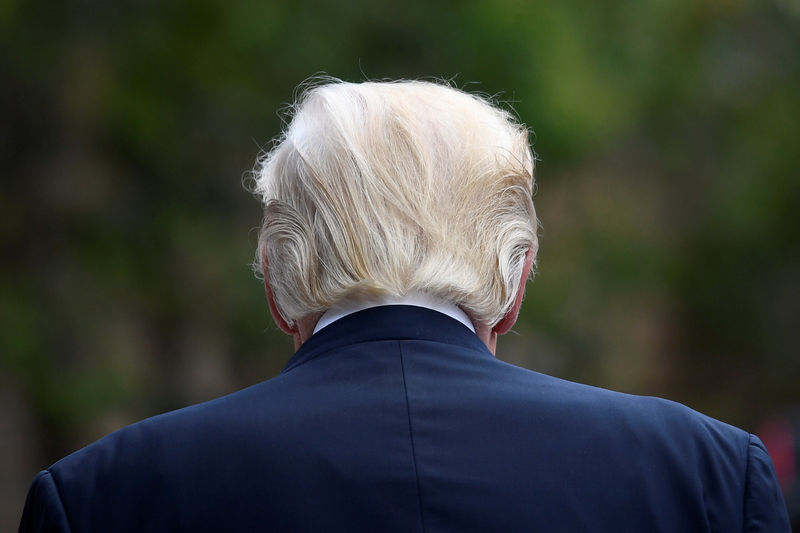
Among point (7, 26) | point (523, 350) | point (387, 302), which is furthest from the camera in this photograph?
point (523, 350)

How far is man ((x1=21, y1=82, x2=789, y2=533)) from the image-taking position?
1.32 meters

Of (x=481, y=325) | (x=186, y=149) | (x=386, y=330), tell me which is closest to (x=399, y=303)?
(x=386, y=330)

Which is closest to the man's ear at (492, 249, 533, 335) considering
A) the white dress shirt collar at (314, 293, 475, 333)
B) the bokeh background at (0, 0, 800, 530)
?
the white dress shirt collar at (314, 293, 475, 333)

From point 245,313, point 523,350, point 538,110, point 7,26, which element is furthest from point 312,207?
point 523,350

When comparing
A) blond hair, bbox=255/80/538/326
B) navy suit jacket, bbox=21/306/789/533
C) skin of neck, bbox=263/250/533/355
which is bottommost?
navy suit jacket, bbox=21/306/789/533

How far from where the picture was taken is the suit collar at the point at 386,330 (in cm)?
145

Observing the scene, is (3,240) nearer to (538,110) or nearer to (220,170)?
(220,170)

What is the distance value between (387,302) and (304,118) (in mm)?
325

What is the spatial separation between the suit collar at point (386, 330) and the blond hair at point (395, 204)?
3 centimetres

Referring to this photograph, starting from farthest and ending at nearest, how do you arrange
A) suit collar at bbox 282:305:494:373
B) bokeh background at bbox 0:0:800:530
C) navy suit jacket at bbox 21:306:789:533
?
bokeh background at bbox 0:0:800:530 < suit collar at bbox 282:305:494:373 < navy suit jacket at bbox 21:306:789:533

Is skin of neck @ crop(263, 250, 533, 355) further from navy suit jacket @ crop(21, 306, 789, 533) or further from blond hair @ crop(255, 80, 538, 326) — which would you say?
navy suit jacket @ crop(21, 306, 789, 533)

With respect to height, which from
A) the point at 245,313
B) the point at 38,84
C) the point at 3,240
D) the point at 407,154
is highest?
the point at 38,84

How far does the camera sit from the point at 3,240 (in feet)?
22.7

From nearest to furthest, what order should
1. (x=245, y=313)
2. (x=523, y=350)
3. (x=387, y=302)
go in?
(x=387, y=302)
(x=245, y=313)
(x=523, y=350)
